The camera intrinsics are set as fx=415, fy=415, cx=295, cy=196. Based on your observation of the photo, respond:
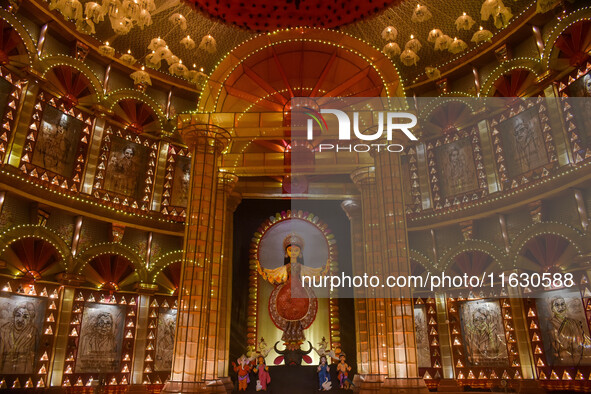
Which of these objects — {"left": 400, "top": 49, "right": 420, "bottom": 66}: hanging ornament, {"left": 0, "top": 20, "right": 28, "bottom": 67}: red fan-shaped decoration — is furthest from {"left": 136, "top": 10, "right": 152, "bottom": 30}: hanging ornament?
{"left": 400, "top": 49, "right": 420, "bottom": 66}: hanging ornament

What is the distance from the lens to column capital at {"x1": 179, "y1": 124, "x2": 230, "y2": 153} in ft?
29.6

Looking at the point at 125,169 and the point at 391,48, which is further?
the point at 125,169

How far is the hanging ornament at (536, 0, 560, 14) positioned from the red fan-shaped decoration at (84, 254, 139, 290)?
12534 millimetres

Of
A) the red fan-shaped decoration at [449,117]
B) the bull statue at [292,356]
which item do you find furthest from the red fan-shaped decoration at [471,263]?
the bull statue at [292,356]

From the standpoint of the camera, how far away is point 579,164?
9320mm

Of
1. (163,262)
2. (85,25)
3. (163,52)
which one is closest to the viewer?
(85,25)

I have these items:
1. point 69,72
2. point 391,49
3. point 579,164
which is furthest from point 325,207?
point 69,72

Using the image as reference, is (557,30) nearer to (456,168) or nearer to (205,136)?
(456,168)

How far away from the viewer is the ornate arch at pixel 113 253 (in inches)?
437

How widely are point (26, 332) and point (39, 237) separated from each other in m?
2.25

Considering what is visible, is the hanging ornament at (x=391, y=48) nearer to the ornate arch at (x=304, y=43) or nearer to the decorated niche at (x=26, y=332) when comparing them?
the ornate arch at (x=304, y=43)

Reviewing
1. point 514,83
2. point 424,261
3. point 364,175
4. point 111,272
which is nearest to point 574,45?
point 514,83

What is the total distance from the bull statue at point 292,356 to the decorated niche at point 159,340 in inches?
122

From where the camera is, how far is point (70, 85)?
11.6 m
